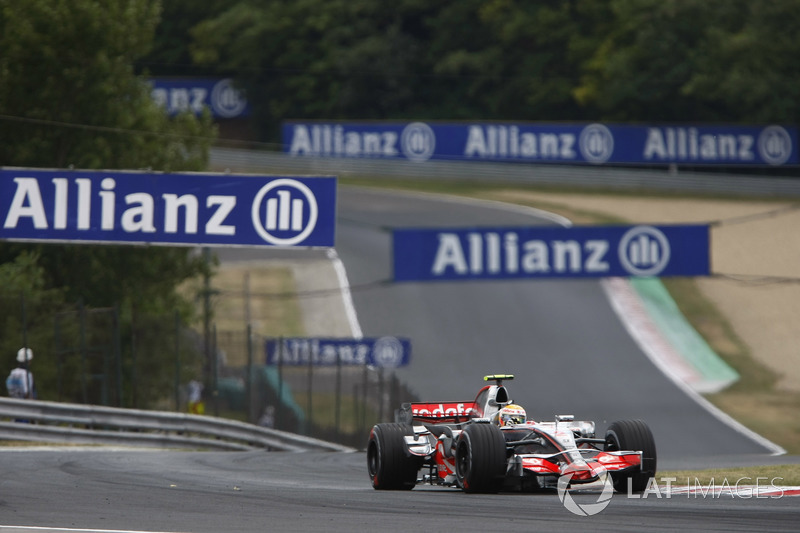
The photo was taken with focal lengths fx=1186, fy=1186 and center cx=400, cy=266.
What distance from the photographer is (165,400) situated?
23875 millimetres

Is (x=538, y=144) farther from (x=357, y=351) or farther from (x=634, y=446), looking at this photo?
(x=634, y=446)

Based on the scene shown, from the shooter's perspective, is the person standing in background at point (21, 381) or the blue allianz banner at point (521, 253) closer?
the person standing in background at point (21, 381)

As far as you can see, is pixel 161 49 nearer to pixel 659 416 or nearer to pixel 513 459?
pixel 659 416

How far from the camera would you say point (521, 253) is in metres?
29.9

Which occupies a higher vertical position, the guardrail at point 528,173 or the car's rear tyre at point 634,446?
the guardrail at point 528,173

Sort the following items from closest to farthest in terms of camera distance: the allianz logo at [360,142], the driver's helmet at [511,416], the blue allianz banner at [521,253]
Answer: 1. the driver's helmet at [511,416]
2. the blue allianz banner at [521,253]
3. the allianz logo at [360,142]

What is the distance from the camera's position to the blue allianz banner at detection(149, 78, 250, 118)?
68750mm

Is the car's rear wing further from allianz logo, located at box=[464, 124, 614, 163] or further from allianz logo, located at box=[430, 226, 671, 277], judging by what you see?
allianz logo, located at box=[464, 124, 614, 163]

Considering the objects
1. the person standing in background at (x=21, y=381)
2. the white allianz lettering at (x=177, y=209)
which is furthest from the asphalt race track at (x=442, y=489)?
the white allianz lettering at (x=177, y=209)

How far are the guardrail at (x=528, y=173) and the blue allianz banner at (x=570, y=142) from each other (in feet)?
8.50

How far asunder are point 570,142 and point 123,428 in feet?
113

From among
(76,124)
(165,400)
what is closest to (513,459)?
(165,400)

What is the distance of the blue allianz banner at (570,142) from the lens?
51.6m

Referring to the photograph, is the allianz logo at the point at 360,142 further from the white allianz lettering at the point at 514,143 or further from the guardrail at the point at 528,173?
the white allianz lettering at the point at 514,143
